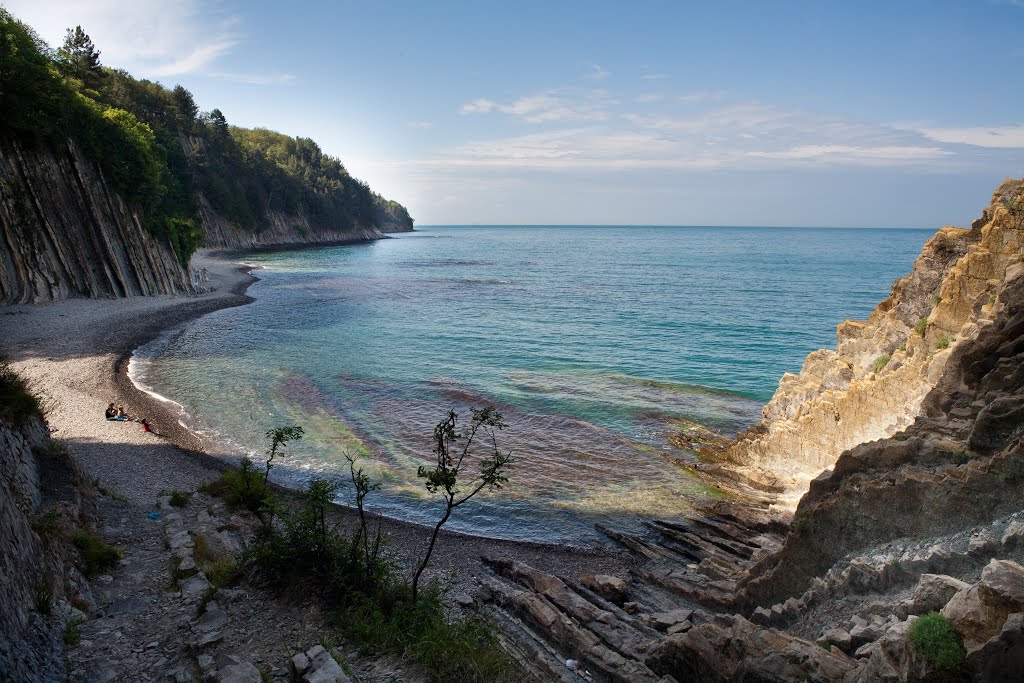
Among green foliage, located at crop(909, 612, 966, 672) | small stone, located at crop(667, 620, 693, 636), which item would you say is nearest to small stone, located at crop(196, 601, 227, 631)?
small stone, located at crop(667, 620, 693, 636)

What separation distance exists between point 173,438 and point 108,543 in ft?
37.2

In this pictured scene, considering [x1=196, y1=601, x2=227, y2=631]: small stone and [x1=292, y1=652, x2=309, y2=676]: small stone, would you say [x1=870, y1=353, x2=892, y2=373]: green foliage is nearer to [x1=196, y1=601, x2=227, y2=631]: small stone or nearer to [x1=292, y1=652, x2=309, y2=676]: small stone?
[x1=292, y1=652, x2=309, y2=676]: small stone

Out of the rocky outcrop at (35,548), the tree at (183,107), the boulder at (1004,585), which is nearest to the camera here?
the boulder at (1004,585)

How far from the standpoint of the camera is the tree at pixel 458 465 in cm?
1098

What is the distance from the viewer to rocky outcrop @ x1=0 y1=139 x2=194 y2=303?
38.5 metres

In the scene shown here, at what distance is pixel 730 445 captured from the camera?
2609 cm

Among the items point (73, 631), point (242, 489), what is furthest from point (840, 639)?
point (242, 489)

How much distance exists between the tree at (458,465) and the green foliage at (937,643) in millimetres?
6545

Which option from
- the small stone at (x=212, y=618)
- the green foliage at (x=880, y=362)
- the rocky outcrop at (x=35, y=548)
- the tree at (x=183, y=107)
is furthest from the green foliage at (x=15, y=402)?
the tree at (x=183, y=107)

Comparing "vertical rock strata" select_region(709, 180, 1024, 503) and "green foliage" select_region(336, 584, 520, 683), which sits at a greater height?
"vertical rock strata" select_region(709, 180, 1024, 503)

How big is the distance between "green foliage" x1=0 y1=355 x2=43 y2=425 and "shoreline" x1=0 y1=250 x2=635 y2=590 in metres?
3.50

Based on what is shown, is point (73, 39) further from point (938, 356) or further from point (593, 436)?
point (938, 356)

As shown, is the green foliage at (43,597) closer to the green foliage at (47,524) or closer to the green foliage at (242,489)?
the green foliage at (47,524)

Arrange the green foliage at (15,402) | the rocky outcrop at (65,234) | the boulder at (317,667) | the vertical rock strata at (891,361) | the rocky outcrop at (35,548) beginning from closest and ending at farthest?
the rocky outcrop at (35,548) < the boulder at (317,667) < the green foliage at (15,402) < the vertical rock strata at (891,361) < the rocky outcrop at (65,234)
